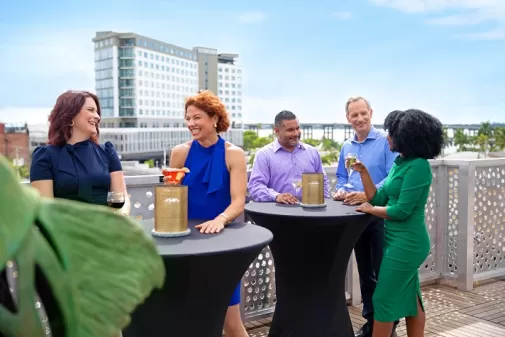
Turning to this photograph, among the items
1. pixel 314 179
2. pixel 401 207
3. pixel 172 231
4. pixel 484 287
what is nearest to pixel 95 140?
pixel 172 231

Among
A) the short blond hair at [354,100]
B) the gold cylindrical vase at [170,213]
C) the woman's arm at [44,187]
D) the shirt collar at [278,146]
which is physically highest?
the short blond hair at [354,100]

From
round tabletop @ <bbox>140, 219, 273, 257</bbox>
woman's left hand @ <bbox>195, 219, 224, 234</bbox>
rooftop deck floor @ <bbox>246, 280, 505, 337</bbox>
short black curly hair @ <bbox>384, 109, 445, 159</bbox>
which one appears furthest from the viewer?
rooftop deck floor @ <bbox>246, 280, 505, 337</bbox>

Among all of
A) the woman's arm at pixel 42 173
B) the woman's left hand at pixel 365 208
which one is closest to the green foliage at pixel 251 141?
the woman's left hand at pixel 365 208

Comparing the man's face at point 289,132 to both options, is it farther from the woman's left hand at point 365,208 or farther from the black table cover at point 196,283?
the black table cover at point 196,283

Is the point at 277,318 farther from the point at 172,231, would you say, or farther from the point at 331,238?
the point at 172,231

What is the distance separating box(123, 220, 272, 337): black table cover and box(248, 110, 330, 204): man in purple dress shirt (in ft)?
Result: 3.66

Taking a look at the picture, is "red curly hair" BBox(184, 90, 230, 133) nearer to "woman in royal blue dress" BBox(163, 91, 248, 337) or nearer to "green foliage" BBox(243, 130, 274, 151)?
"woman in royal blue dress" BBox(163, 91, 248, 337)

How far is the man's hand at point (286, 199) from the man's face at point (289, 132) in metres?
0.35

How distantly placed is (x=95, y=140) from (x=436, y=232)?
10.9 ft

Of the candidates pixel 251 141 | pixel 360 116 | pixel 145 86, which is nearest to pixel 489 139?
pixel 251 141

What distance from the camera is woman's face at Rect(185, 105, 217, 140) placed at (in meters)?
2.43

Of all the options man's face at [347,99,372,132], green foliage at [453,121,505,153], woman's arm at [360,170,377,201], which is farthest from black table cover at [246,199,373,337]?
green foliage at [453,121,505,153]

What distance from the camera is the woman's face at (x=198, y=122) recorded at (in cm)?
243

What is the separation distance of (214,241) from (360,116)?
5.30ft
